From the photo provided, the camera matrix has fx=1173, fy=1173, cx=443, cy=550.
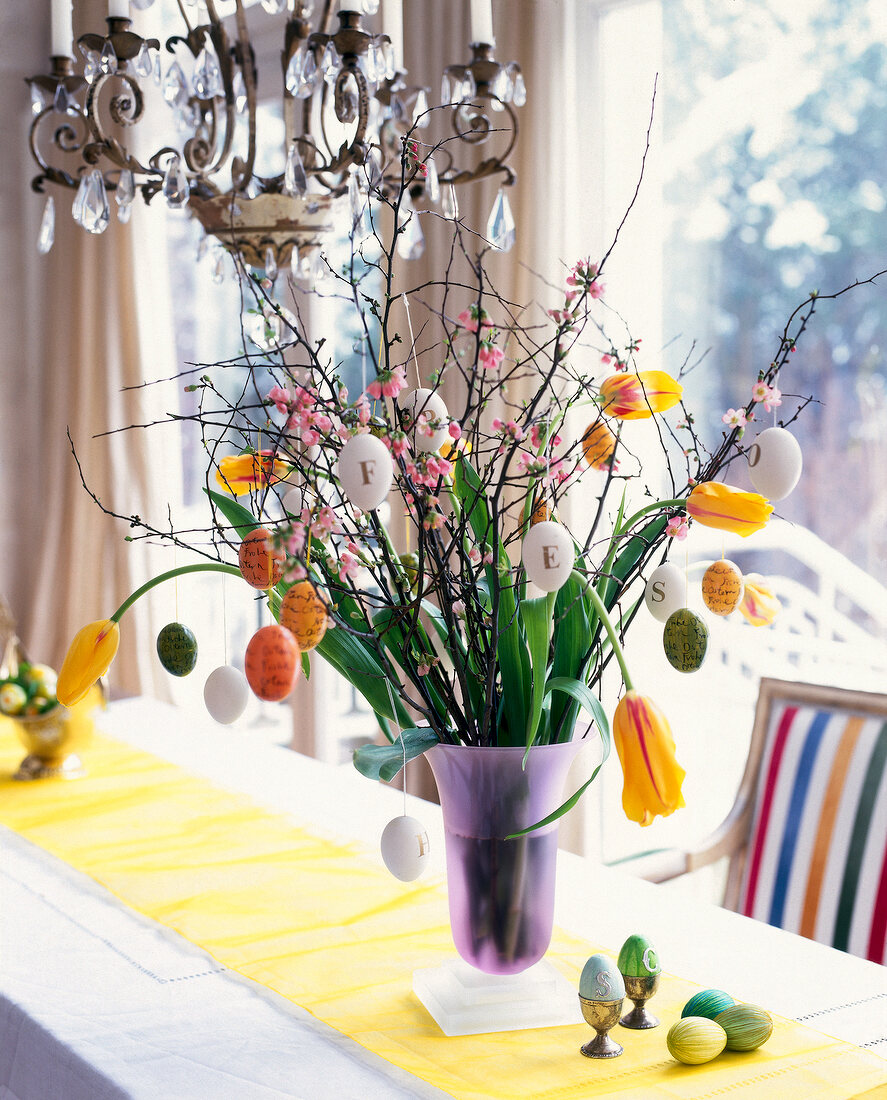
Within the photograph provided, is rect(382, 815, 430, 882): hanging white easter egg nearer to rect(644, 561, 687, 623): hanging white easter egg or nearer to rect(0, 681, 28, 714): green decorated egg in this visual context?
rect(644, 561, 687, 623): hanging white easter egg

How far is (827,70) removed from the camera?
287cm

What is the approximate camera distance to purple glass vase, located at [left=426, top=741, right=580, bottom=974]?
3.15 ft

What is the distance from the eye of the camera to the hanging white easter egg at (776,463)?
89 centimetres

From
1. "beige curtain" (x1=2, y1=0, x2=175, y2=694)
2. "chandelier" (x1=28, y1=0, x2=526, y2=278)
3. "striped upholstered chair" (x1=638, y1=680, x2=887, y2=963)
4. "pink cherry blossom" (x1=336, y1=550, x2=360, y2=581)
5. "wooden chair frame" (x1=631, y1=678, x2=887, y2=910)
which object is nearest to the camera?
"pink cherry blossom" (x1=336, y1=550, x2=360, y2=581)

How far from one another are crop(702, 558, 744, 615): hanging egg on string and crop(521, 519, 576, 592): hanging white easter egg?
17cm

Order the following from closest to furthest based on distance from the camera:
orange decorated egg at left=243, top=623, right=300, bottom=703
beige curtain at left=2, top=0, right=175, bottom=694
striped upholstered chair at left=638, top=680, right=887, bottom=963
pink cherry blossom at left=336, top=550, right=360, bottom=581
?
orange decorated egg at left=243, top=623, right=300, bottom=703 < pink cherry blossom at left=336, top=550, right=360, bottom=581 < striped upholstered chair at left=638, top=680, right=887, bottom=963 < beige curtain at left=2, top=0, right=175, bottom=694

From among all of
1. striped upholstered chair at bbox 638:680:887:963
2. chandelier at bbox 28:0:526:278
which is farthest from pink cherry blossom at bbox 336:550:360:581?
A: striped upholstered chair at bbox 638:680:887:963

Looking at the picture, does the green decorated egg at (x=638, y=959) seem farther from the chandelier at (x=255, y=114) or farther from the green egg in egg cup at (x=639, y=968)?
the chandelier at (x=255, y=114)

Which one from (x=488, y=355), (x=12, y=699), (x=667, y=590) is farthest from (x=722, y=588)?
(x=12, y=699)

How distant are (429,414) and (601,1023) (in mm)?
510

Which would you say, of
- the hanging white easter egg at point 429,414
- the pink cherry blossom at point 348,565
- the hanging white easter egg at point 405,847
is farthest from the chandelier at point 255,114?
the hanging white easter egg at point 405,847

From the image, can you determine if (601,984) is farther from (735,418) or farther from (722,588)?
(735,418)

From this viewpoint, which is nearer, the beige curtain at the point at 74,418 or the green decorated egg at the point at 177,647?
the green decorated egg at the point at 177,647

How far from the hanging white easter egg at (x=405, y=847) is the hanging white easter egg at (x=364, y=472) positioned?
11.9 inches
